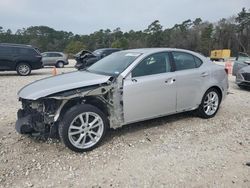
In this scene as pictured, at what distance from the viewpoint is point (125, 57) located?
5164 millimetres

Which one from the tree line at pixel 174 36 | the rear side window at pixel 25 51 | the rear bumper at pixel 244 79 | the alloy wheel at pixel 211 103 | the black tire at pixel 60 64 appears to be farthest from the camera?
the tree line at pixel 174 36

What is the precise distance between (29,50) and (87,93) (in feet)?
39.7

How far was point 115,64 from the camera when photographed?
16.6 feet

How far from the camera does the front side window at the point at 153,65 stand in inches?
187

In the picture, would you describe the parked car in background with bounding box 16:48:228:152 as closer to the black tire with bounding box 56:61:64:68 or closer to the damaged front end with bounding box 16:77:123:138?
the damaged front end with bounding box 16:77:123:138

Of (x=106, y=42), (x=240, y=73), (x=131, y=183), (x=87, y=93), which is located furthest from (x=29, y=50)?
(x=106, y=42)

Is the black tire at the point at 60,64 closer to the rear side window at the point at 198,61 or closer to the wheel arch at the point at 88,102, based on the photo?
the rear side window at the point at 198,61

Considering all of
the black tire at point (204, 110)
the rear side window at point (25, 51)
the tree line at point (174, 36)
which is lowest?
the black tire at point (204, 110)

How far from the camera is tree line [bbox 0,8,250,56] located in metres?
76.1

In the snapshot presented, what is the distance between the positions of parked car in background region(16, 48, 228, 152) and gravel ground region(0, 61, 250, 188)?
1.05 feet

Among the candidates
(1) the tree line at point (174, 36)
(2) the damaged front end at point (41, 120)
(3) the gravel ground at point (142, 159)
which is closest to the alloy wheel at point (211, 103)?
(3) the gravel ground at point (142, 159)

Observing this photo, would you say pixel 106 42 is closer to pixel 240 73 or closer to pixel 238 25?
pixel 238 25

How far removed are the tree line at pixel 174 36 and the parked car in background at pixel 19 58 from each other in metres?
58.5

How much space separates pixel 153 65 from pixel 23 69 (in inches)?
455
